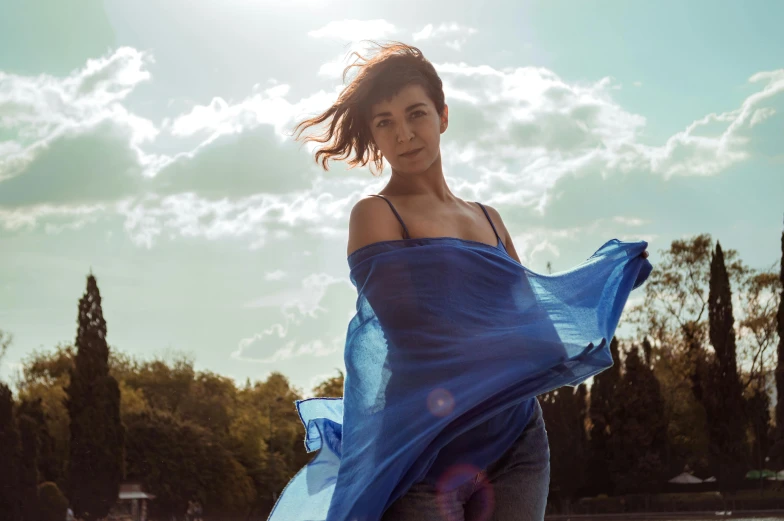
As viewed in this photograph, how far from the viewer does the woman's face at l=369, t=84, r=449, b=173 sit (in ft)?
8.10

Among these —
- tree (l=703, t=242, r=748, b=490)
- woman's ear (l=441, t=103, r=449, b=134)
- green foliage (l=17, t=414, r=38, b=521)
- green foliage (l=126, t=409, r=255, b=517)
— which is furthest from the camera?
green foliage (l=126, t=409, r=255, b=517)

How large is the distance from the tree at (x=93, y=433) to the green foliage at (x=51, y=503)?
883mm

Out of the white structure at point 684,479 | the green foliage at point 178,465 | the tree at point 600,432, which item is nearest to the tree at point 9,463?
the green foliage at point 178,465

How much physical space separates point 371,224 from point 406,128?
0.29 metres

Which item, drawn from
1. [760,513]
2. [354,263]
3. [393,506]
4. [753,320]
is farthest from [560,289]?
[753,320]

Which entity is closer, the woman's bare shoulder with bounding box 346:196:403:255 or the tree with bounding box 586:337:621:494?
the woman's bare shoulder with bounding box 346:196:403:255

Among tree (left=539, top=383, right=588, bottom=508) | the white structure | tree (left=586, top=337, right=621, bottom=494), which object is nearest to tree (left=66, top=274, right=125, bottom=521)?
tree (left=539, top=383, right=588, bottom=508)

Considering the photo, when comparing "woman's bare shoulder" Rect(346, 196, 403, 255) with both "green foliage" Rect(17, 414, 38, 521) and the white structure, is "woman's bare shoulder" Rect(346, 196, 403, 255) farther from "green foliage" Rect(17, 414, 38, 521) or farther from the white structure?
the white structure

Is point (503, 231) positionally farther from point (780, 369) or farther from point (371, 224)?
point (780, 369)

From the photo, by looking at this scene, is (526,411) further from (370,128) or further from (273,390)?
(273,390)

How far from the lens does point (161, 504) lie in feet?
132

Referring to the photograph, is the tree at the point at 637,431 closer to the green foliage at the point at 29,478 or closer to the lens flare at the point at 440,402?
the green foliage at the point at 29,478

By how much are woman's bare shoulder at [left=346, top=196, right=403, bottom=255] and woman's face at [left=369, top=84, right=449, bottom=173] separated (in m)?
0.15

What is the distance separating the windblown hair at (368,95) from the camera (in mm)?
2482
